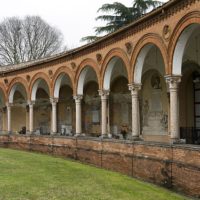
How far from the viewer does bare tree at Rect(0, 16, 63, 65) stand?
154 ft

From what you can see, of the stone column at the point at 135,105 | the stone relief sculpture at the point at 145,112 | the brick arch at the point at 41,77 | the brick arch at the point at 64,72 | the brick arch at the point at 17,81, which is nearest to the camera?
the stone column at the point at 135,105

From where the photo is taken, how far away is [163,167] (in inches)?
613

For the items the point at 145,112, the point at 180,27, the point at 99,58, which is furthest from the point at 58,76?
the point at 180,27

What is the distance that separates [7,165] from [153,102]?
→ 8587mm

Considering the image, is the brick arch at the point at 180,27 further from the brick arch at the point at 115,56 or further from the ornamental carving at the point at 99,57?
the ornamental carving at the point at 99,57

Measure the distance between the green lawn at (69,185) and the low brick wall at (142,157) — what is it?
1.65ft

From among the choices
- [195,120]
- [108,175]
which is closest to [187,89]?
[195,120]

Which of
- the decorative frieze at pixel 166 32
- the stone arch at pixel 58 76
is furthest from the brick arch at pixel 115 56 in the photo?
the stone arch at pixel 58 76

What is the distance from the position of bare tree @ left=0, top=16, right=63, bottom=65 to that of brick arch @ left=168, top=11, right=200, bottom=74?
108 ft

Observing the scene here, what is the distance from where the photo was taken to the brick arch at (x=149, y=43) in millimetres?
15883

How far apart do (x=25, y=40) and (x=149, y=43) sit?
3232 cm

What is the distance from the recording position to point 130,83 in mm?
18703

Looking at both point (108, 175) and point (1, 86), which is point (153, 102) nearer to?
point (108, 175)

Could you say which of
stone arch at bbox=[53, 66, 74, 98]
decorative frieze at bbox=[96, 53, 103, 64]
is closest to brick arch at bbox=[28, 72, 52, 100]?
stone arch at bbox=[53, 66, 74, 98]
